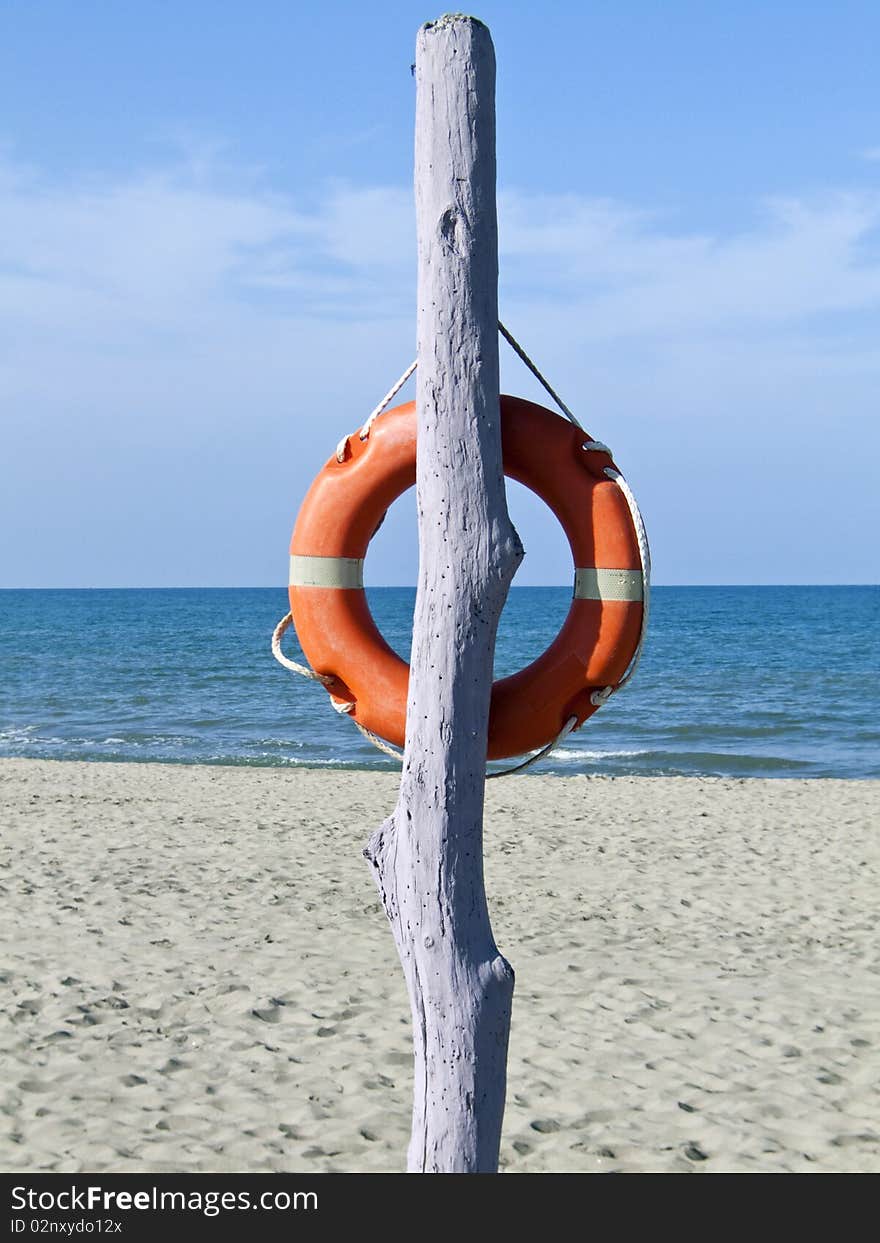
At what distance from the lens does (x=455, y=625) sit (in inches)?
95.3

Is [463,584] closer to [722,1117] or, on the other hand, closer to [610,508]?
[610,508]

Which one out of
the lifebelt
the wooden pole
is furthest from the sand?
the lifebelt

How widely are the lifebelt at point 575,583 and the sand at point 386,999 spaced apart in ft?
4.72

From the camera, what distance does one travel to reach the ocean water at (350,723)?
1490 cm

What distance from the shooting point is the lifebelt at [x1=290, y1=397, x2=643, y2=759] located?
2.75 metres

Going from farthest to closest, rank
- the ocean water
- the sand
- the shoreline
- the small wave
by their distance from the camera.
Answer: the ocean water → the small wave → the shoreline → the sand

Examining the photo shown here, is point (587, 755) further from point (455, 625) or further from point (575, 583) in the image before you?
point (455, 625)

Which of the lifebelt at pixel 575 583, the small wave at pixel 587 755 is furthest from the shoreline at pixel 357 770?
the lifebelt at pixel 575 583

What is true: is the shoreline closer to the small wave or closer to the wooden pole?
the small wave

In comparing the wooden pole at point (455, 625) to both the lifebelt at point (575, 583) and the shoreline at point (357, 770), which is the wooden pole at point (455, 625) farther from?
the shoreline at point (357, 770)

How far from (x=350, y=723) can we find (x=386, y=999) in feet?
43.2

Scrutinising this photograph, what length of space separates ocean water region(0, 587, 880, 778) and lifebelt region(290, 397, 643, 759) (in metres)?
10.7

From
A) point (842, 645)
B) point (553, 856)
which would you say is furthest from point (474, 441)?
point (842, 645)
